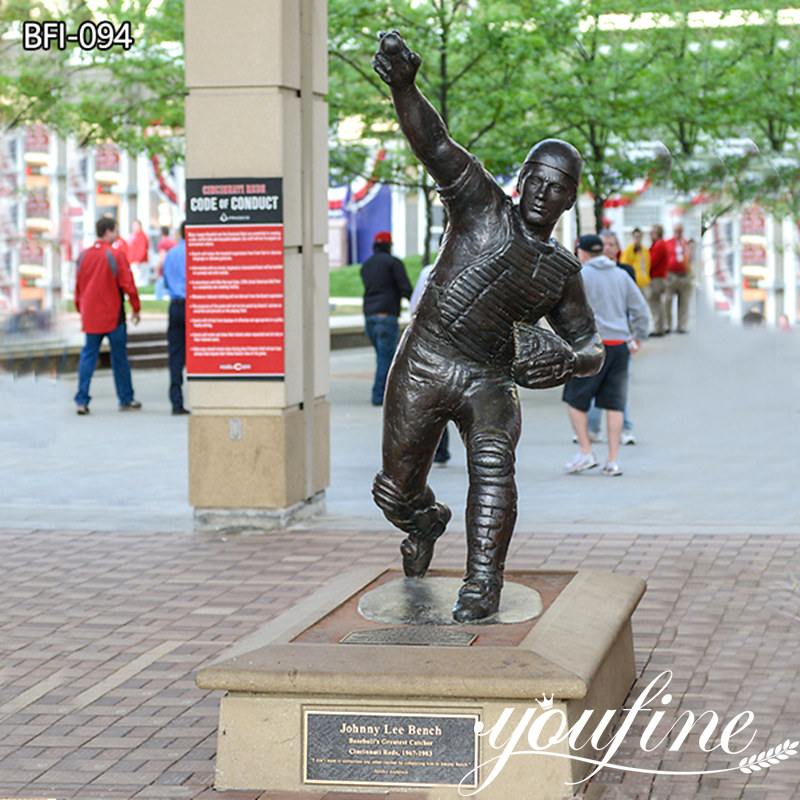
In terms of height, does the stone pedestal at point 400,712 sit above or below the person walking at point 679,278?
below

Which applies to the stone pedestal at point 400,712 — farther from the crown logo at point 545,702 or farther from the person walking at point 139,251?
the person walking at point 139,251

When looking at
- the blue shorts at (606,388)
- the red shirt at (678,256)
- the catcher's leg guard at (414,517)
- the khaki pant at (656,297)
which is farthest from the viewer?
the khaki pant at (656,297)

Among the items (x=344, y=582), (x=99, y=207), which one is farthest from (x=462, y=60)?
(x=99, y=207)

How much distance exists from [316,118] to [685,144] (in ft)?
35.5

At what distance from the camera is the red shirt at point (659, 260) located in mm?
21969

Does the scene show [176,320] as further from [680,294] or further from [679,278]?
[680,294]

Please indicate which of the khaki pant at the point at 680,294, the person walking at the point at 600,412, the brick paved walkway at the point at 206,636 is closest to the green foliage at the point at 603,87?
the khaki pant at the point at 680,294

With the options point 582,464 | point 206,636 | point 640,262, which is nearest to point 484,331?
point 206,636

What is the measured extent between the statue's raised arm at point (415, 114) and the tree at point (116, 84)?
41.8ft

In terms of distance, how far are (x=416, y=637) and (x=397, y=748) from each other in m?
0.51

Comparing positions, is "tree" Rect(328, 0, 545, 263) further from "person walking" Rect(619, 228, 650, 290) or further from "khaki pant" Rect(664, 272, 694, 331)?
"khaki pant" Rect(664, 272, 694, 331)

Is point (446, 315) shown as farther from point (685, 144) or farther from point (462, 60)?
point (685, 144)

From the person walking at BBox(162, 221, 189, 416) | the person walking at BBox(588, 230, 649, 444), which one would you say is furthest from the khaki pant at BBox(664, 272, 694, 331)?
the person walking at BBox(162, 221, 189, 416)

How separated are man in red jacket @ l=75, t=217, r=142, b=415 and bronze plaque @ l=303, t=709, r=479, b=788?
1092 cm
